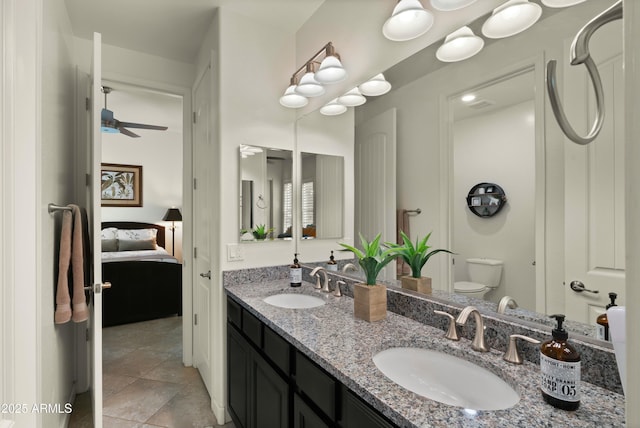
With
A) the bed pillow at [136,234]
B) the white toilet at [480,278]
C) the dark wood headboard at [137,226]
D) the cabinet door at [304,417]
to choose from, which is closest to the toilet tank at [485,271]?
the white toilet at [480,278]

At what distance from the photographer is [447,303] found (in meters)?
Result: 1.27

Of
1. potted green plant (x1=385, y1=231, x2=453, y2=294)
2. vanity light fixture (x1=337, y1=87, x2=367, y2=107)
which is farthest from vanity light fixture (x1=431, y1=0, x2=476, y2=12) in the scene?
potted green plant (x1=385, y1=231, x2=453, y2=294)

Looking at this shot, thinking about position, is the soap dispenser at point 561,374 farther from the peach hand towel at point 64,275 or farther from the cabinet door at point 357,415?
the peach hand towel at point 64,275

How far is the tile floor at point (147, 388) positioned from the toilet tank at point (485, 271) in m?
1.76

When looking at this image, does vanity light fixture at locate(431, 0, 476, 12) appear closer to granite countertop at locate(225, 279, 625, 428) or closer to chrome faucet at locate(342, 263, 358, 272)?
granite countertop at locate(225, 279, 625, 428)

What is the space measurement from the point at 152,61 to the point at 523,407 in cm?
314

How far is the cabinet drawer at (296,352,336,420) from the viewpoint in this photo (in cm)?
99

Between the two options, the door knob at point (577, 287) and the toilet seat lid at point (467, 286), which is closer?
the door knob at point (577, 287)

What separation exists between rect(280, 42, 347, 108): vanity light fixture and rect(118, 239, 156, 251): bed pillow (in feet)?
13.2

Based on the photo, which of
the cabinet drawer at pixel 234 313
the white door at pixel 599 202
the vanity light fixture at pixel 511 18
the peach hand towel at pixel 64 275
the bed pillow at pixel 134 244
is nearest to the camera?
the white door at pixel 599 202

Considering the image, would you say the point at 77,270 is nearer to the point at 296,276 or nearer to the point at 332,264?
the point at 296,276

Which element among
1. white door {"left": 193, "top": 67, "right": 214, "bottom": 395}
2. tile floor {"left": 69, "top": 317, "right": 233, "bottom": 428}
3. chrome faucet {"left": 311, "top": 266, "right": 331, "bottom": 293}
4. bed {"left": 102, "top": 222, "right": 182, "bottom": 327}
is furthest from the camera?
bed {"left": 102, "top": 222, "right": 182, "bottom": 327}

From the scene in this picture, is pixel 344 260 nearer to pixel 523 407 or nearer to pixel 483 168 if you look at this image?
pixel 483 168

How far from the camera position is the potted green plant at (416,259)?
1406 mm
